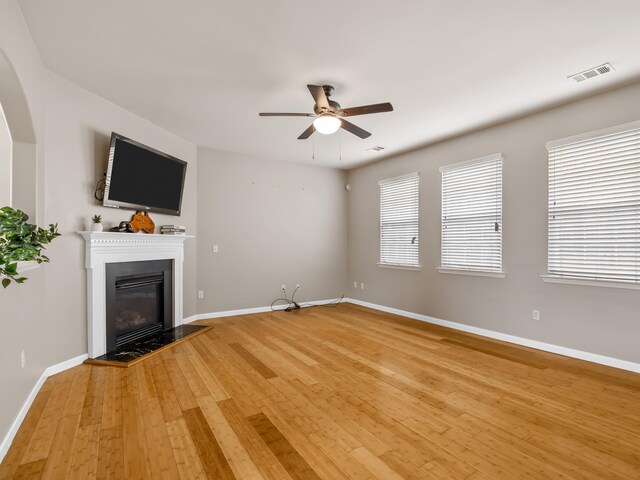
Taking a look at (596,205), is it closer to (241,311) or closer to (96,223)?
(241,311)

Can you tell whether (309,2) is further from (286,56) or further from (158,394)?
(158,394)

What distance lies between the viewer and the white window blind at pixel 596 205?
3.19m

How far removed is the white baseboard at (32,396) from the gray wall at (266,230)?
2.10 metres

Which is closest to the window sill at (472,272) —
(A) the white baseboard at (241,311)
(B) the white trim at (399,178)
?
(B) the white trim at (399,178)

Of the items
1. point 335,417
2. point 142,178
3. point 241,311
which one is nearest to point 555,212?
point 335,417

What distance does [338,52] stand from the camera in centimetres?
268

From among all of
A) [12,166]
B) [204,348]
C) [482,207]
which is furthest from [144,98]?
[482,207]

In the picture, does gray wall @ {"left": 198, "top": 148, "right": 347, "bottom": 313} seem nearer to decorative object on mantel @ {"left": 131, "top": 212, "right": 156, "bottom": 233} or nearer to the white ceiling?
decorative object on mantel @ {"left": 131, "top": 212, "right": 156, "bottom": 233}

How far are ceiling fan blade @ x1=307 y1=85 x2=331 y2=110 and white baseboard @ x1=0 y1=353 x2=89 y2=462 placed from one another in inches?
123

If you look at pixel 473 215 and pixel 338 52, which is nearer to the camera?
pixel 338 52

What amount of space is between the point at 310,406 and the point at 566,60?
3600 millimetres

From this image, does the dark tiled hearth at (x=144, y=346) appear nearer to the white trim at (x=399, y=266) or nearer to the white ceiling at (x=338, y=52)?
the white ceiling at (x=338, y=52)

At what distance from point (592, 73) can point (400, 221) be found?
3211 millimetres

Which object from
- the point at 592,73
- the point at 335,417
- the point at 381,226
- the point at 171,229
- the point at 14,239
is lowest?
the point at 335,417
